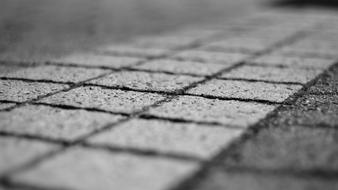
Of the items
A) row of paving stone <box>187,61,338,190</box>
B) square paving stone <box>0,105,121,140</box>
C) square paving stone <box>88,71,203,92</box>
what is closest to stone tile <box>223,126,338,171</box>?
row of paving stone <box>187,61,338,190</box>

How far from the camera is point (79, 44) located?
338 centimetres

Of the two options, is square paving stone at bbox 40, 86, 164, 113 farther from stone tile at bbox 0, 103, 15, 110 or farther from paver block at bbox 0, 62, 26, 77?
paver block at bbox 0, 62, 26, 77

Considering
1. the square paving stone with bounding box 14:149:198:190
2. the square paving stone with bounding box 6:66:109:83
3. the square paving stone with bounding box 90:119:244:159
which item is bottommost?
the square paving stone with bounding box 6:66:109:83

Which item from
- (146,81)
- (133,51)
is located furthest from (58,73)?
(133,51)

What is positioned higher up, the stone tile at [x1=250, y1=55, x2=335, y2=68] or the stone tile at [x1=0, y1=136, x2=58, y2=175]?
the stone tile at [x1=0, y1=136, x2=58, y2=175]

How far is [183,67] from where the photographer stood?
2.68 meters

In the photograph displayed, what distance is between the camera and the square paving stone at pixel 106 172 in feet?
4.10

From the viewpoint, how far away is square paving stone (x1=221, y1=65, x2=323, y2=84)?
95.7 inches

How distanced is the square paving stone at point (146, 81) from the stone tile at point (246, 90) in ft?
0.35

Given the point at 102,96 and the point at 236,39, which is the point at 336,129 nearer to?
the point at 102,96

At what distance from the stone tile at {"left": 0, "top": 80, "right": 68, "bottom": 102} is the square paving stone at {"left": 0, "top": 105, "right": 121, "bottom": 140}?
162mm

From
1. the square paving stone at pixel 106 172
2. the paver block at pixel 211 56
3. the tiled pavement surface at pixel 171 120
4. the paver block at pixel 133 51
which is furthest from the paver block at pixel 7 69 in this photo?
the square paving stone at pixel 106 172

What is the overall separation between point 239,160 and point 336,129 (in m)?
0.47

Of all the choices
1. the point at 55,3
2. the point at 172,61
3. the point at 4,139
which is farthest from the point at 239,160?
the point at 55,3
